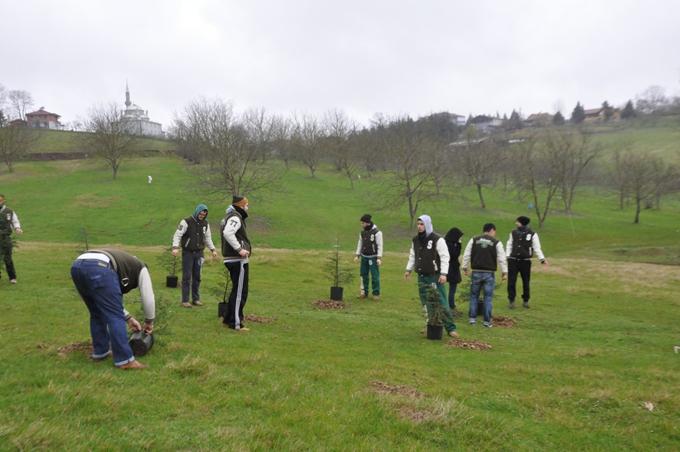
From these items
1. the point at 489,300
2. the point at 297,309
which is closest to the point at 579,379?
the point at 489,300

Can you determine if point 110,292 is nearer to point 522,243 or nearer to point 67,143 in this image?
point 522,243

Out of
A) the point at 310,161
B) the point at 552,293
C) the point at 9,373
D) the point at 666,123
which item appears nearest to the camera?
the point at 9,373

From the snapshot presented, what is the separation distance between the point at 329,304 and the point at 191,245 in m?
4.39

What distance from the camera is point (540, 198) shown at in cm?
7019

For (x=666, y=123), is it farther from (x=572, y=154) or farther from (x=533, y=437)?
(x=533, y=437)

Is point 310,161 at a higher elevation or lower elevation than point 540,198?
higher

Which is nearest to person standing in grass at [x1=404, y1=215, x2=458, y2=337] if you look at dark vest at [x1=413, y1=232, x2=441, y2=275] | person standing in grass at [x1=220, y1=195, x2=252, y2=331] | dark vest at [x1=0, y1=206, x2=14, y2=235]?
dark vest at [x1=413, y1=232, x2=441, y2=275]

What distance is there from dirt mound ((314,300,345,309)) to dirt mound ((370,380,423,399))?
284 inches

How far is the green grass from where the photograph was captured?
84200mm

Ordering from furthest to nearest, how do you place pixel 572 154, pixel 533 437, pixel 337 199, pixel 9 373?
pixel 337 199 → pixel 572 154 → pixel 9 373 → pixel 533 437

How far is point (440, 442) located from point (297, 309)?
8.51 meters

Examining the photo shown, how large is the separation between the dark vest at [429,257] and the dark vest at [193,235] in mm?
5523

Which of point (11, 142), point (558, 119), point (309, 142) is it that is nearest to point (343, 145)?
point (309, 142)

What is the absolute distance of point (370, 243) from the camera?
15102mm
